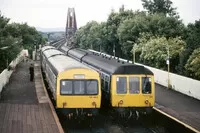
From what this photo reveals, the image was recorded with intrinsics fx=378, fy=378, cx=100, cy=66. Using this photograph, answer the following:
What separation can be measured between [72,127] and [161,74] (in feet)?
48.2

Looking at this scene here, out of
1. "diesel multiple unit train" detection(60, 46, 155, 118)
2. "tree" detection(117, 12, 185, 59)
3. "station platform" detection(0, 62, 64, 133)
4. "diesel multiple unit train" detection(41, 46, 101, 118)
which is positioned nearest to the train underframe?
"diesel multiple unit train" detection(41, 46, 101, 118)

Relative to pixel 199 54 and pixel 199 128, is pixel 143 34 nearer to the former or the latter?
pixel 199 54

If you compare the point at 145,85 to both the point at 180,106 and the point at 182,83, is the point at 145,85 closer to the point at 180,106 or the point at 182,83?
the point at 180,106

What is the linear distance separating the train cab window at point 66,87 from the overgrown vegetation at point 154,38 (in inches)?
555

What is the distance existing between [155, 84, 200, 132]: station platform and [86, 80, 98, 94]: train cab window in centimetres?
442

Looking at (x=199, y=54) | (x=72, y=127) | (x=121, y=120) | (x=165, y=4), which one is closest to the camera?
(x=72, y=127)

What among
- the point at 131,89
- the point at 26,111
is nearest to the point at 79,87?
the point at 131,89

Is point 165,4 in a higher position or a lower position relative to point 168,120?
higher

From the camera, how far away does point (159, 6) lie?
279 feet

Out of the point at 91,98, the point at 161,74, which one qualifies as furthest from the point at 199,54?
the point at 91,98

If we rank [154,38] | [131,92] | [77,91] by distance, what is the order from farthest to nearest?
[154,38], [131,92], [77,91]

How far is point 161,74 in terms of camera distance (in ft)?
103

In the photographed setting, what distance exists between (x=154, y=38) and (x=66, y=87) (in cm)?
3037

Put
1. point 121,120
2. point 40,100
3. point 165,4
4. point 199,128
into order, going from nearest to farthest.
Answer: point 199,128
point 121,120
point 40,100
point 165,4
